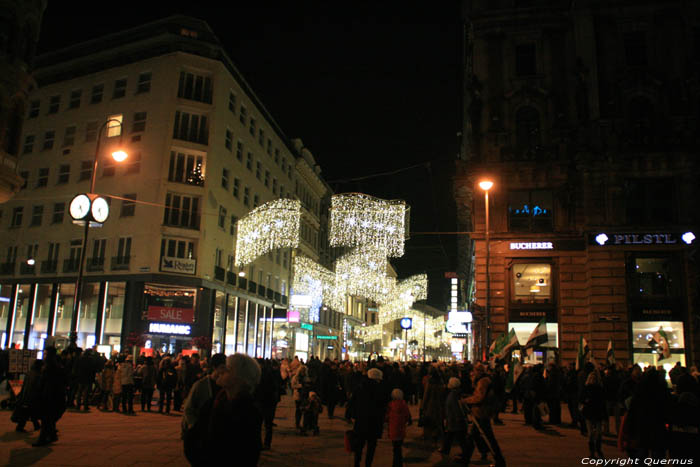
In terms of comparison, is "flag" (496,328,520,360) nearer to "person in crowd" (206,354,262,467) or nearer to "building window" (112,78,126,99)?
"person in crowd" (206,354,262,467)

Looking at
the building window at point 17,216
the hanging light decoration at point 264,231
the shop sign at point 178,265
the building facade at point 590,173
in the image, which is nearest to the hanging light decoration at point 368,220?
the building facade at point 590,173

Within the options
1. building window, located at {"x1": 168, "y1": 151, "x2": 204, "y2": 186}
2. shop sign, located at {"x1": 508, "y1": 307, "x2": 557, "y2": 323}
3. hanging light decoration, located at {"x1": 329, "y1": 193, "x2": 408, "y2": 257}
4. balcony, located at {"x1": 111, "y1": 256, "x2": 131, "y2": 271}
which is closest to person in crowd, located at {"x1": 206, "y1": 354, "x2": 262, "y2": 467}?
hanging light decoration, located at {"x1": 329, "y1": 193, "x2": 408, "y2": 257}

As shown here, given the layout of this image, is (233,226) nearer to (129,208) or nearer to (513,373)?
(129,208)

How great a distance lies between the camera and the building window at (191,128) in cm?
4272

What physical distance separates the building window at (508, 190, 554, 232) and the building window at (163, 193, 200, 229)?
22.2 meters

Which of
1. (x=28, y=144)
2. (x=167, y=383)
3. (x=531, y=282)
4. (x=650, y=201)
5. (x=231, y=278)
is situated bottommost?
(x=167, y=383)

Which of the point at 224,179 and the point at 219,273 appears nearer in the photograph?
the point at 219,273

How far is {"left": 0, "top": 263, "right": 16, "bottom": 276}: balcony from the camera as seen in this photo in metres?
45.8

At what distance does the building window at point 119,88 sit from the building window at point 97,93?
131 centimetres

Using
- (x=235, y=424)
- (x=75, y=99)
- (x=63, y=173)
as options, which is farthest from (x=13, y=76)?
(x=75, y=99)

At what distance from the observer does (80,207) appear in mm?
20125

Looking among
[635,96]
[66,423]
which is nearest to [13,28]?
[66,423]

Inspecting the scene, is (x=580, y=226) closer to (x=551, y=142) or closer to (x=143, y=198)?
(x=551, y=142)

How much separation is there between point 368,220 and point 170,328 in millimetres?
16841
